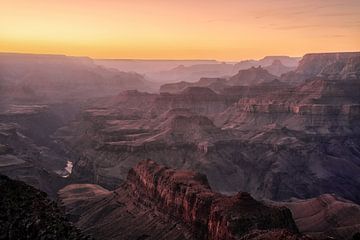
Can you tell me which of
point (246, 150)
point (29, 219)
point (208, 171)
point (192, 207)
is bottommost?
point (208, 171)

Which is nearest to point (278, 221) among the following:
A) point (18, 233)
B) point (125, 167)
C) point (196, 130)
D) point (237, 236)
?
point (237, 236)

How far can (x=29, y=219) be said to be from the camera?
32.7m

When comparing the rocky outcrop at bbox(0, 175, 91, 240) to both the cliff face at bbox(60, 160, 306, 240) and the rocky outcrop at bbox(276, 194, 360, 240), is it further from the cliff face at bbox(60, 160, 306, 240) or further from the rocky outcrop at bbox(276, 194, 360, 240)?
the rocky outcrop at bbox(276, 194, 360, 240)

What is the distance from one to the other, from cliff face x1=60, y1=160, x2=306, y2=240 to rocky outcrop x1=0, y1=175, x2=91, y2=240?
20.6 m

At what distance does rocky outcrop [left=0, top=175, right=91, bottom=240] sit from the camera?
3191 cm

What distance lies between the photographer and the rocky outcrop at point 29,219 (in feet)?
105

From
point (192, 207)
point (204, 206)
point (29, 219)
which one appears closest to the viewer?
point (29, 219)

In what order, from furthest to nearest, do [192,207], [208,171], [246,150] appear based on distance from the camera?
1. [246,150]
2. [208,171]
3. [192,207]

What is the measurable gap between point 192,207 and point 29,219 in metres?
41.2

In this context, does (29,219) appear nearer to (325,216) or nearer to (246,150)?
(325,216)

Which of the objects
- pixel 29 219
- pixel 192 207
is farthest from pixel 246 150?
pixel 29 219

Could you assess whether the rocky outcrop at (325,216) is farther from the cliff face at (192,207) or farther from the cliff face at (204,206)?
the cliff face at (204,206)

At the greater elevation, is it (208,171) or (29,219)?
(29,219)

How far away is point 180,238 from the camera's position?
7231 cm
